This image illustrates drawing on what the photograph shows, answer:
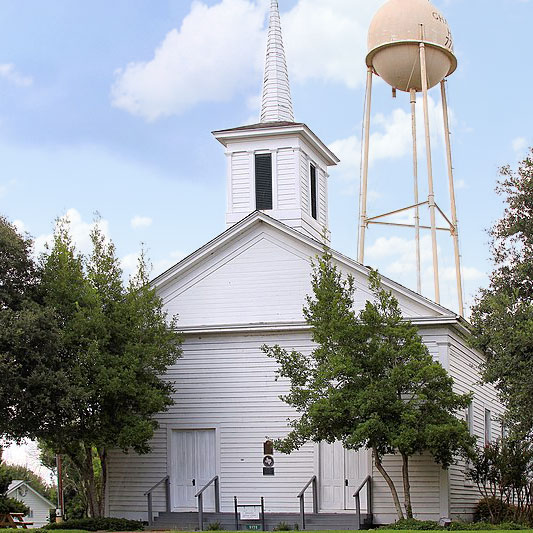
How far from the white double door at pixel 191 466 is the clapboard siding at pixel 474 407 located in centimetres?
660

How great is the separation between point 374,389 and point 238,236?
7.55m

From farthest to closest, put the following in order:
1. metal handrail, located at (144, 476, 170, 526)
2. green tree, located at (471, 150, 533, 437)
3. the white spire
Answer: the white spire, metal handrail, located at (144, 476, 170, 526), green tree, located at (471, 150, 533, 437)

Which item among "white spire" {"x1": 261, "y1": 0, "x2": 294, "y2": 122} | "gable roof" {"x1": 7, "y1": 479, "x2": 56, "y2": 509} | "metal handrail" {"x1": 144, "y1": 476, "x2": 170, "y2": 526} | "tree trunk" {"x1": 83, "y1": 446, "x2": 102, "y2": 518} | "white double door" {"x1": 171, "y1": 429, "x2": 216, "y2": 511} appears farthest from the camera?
"gable roof" {"x1": 7, "y1": 479, "x2": 56, "y2": 509}

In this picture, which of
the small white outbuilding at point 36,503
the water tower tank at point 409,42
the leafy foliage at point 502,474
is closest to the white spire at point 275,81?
the water tower tank at point 409,42

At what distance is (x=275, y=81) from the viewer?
37.0 meters

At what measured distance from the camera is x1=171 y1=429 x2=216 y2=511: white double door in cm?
2988

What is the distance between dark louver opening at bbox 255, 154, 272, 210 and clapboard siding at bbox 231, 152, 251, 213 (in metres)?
0.23

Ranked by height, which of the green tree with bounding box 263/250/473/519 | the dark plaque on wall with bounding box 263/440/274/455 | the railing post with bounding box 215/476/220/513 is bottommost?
the railing post with bounding box 215/476/220/513

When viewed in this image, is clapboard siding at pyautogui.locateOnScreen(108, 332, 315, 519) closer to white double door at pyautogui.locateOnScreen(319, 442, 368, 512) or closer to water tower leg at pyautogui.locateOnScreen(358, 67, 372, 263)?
white double door at pyautogui.locateOnScreen(319, 442, 368, 512)

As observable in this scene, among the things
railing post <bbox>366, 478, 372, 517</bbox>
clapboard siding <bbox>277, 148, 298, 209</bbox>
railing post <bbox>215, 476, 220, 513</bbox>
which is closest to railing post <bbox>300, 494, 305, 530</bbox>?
railing post <bbox>366, 478, 372, 517</bbox>

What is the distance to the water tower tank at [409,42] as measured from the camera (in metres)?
35.1

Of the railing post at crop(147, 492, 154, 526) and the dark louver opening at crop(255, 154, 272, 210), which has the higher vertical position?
the dark louver opening at crop(255, 154, 272, 210)

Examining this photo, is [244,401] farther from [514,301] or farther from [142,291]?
[514,301]

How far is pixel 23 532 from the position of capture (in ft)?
84.7
